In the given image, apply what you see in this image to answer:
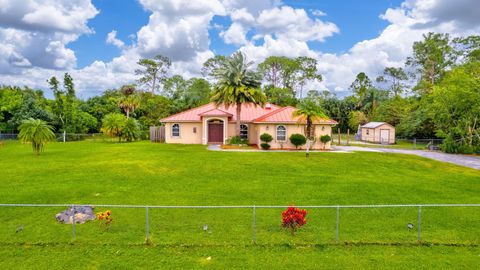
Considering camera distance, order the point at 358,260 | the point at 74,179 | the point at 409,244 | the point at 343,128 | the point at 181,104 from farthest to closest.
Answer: the point at 343,128, the point at 181,104, the point at 74,179, the point at 409,244, the point at 358,260

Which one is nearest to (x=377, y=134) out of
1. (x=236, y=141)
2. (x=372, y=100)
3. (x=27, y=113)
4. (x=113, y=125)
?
(x=236, y=141)

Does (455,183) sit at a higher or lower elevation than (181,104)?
lower

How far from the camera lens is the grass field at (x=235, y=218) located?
883 centimetres

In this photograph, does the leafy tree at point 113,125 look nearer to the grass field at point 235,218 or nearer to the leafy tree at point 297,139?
the grass field at point 235,218

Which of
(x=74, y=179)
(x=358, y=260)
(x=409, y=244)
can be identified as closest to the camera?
(x=358, y=260)

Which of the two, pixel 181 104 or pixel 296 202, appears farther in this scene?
pixel 181 104

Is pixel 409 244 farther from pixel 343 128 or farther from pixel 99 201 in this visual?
pixel 343 128

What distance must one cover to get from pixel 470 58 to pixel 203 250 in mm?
57705

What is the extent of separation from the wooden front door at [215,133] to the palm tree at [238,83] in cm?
490

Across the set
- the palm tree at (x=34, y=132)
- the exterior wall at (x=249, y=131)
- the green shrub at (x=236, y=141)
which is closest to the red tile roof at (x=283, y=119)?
the green shrub at (x=236, y=141)

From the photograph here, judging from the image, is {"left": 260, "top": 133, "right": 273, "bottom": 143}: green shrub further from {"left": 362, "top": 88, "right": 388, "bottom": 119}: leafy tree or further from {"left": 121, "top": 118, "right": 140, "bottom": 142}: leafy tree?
{"left": 362, "top": 88, "right": 388, "bottom": 119}: leafy tree

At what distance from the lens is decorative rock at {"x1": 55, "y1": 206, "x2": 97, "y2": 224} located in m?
11.4

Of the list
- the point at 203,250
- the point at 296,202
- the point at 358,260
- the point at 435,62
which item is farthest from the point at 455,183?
the point at 435,62

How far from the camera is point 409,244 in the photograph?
32.0 feet
